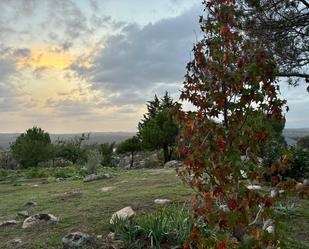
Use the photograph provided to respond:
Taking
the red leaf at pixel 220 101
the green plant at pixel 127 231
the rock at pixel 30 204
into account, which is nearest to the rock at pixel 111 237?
the green plant at pixel 127 231

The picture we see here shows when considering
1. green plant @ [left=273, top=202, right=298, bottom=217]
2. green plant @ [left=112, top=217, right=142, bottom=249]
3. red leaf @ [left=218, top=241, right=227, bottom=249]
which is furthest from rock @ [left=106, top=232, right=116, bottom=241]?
red leaf @ [left=218, top=241, right=227, bottom=249]

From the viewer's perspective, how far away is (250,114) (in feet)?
11.9

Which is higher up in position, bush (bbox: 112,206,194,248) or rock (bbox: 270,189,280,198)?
rock (bbox: 270,189,280,198)

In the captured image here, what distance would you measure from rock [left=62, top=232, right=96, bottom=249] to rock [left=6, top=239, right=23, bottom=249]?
Result: 0.80 meters

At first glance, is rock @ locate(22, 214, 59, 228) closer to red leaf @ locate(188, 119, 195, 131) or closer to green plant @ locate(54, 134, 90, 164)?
red leaf @ locate(188, 119, 195, 131)

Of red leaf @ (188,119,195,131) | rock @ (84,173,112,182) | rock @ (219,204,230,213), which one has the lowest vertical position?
rock @ (84,173,112,182)

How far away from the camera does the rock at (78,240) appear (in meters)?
6.03

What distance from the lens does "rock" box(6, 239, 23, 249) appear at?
21.1 feet

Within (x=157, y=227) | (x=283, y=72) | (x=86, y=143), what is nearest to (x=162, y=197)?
(x=157, y=227)

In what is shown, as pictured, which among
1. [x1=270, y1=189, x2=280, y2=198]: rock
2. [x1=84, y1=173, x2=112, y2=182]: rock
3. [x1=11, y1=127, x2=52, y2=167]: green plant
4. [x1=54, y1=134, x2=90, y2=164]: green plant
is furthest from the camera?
[x1=54, y1=134, x2=90, y2=164]: green plant

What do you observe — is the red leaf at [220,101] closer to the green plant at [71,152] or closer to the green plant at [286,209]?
the green plant at [286,209]

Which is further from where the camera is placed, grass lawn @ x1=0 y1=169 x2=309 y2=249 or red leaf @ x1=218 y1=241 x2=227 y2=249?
grass lawn @ x1=0 y1=169 x2=309 y2=249

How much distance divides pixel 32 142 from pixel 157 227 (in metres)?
24.5

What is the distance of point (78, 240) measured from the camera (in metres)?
6.08
